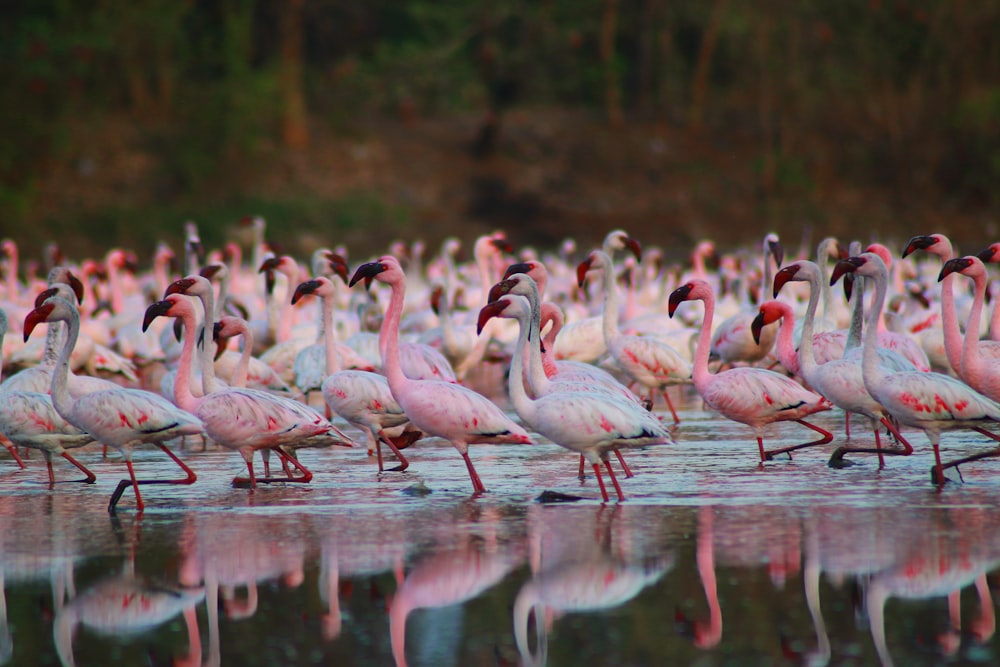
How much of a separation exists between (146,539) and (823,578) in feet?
11.7

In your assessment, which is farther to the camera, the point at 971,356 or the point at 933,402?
the point at 971,356

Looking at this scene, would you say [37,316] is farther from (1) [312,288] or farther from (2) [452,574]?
(2) [452,574]

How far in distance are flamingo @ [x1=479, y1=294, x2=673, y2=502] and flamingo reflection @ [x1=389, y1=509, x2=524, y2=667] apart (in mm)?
991

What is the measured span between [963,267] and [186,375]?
545 centimetres

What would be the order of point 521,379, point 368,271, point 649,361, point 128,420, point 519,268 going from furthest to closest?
point 649,361, point 519,268, point 368,271, point 521,379, point 128,420

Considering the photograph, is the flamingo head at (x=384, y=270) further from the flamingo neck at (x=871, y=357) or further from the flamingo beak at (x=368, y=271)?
the flamingo neck at (x=871, y=357)

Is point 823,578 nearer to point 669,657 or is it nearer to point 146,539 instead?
point 669,657

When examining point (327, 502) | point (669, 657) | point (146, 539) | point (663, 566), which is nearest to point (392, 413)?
point (327, 502)

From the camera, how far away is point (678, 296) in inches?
388

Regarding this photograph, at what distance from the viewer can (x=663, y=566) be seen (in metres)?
6.58

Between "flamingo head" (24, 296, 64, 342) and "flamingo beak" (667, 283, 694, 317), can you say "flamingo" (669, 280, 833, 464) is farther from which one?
"flamingo head" (24, 296, 64, 342)

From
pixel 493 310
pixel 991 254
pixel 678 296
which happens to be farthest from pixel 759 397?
pixel 991 254

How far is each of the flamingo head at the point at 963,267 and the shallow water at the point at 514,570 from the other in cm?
149

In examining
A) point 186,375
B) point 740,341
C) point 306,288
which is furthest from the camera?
point 740,341
